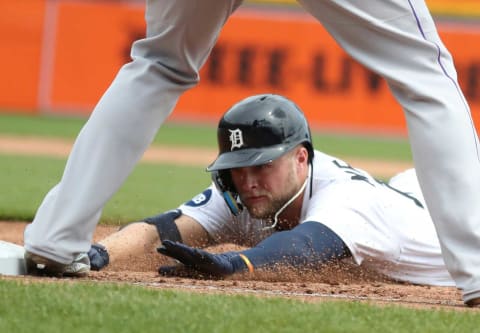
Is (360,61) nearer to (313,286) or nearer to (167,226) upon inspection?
(313,286)

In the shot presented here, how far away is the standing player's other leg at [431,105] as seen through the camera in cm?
330

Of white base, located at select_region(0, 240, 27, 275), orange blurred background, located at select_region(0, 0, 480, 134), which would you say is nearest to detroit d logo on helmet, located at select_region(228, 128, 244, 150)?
white base, located at select_region(0, 240, 27, 275)

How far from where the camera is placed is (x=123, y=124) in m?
3.59

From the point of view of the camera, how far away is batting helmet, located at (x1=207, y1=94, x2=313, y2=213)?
14.1 feet

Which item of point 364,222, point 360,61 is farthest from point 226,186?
point 360,61

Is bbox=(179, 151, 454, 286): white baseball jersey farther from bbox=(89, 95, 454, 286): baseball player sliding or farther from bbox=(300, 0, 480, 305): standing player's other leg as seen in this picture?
bbox=(300, 0, 480, 305): standing player's other leg

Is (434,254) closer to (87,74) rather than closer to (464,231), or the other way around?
(464,231)

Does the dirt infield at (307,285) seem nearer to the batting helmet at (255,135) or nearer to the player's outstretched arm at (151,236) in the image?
the player's outstretched arm at (151,236)

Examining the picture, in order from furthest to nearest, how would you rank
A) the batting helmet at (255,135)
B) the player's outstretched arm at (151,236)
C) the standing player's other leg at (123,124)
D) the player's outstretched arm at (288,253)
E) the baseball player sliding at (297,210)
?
the player's outstretched arm at (151,236)
the batting helmet at (255,135)
the baseball player sliding at (297,210)
the player's outstretched arm at (288,253)
the standing player's other leg at (123,124)

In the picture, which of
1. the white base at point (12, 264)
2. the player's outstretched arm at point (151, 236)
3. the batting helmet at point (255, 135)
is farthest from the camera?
the player's outstretched arm at point (151, 236)

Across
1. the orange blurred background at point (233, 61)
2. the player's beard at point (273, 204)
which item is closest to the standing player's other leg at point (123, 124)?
the player's beard at point (273, 204)

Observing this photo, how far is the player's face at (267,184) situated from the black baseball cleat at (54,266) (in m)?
0.82

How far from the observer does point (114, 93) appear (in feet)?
11.9

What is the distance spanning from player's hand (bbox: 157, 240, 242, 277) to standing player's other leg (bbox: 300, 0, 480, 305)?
2.85 feet
